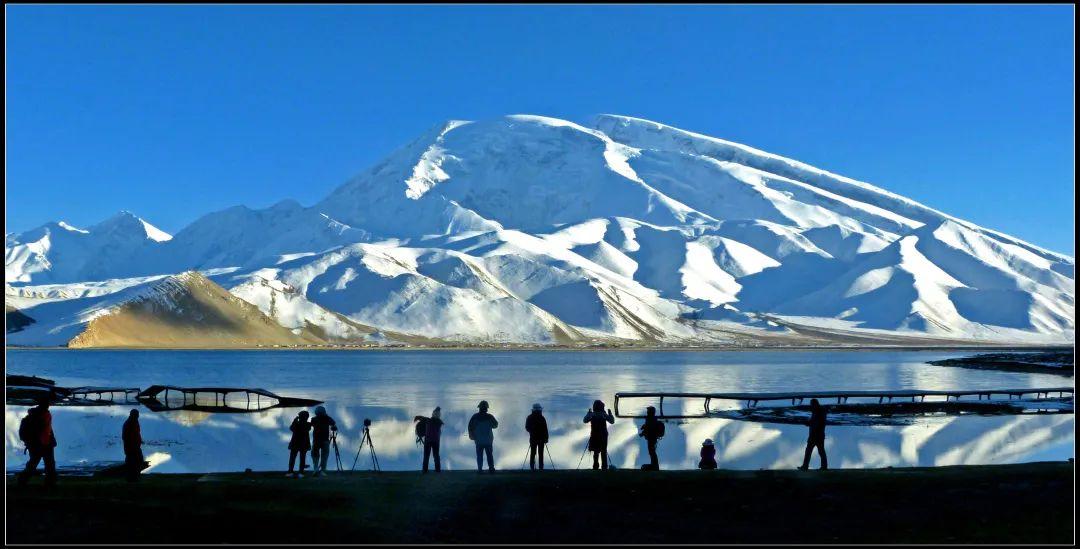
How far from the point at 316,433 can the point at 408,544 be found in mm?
11193

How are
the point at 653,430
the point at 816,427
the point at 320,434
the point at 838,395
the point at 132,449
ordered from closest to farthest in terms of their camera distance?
1. the point at 132,449
2. the point at 320,434
3. the point at 816,427
4. the point at 653,430
5. the point at 838,395

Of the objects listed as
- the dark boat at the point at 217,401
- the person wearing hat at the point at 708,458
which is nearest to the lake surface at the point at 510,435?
the dark boat at the point at 217,401

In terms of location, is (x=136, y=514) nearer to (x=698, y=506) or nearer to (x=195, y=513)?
(x=195, y=513)

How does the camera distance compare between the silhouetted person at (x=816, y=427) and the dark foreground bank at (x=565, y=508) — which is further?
the silhouetted person at (x=816, y=427)

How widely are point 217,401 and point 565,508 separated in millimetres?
61481

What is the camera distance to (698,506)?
2400 centimetres

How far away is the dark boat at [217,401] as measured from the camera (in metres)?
74.2

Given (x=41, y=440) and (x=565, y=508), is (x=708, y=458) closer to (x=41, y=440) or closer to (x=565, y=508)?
(x=565, y=508)

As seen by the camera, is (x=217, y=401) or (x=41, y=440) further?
(x=217, y=401)

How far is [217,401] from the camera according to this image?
264 feet

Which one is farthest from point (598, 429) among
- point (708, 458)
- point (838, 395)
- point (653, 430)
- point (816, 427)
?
point (838, 395)

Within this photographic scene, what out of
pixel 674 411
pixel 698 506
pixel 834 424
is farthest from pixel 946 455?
pixel 674 411

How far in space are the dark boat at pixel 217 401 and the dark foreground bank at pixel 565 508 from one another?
1806 inches

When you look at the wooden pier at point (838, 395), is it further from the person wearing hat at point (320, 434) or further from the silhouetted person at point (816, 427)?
the person wearing hat at point (320, 434)
